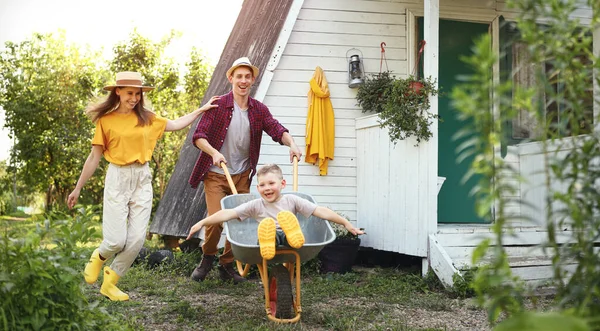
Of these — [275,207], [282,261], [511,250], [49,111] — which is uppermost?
[49,111]

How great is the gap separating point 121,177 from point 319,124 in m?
2.46

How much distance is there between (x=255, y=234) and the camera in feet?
16.3

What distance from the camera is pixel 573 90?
1783 mm

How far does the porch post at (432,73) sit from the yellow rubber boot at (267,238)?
232 cm

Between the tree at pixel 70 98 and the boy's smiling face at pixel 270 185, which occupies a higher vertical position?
the tree at pixel 70 98

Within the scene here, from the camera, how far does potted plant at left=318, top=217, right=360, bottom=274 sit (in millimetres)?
6332

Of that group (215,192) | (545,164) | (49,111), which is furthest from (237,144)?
(49,111)

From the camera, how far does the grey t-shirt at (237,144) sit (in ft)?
18.3

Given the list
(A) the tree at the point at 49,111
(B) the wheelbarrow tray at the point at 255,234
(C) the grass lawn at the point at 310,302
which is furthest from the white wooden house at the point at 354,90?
(A) the tree at the point at 49,111

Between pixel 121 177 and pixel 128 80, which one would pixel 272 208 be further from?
pixel 128 80

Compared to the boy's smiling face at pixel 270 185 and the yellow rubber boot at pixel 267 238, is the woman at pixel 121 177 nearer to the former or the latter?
the boy's smiling face at pixel 270 185

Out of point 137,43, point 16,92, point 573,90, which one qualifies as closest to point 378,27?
point 573,90

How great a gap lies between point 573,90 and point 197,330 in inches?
122

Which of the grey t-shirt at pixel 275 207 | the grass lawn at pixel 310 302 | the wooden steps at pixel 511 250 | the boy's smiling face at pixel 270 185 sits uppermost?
the boy's smiling face at pixel 270 185
